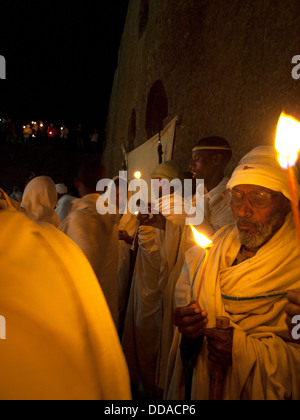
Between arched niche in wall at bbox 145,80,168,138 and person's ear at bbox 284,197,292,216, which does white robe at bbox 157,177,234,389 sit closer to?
person's ear at bbox 284,197,292,216

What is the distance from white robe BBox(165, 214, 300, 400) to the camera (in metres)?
1.47

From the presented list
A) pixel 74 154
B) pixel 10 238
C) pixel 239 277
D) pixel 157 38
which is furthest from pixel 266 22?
pixel 74 154

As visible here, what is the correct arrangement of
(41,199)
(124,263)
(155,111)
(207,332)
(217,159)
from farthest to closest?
(155,111) < (124,263) < (41,199) < (217,159) < (207,332)

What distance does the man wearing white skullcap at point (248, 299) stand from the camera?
1.50 metres

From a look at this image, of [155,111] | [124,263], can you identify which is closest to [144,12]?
[155,111]

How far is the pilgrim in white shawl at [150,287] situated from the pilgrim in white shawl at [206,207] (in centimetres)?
16

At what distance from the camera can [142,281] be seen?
3.77 metres

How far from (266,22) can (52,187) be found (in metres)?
3.33

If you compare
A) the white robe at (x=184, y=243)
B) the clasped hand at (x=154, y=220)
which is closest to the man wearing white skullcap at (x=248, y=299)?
the white robe at (x=184, y=243)

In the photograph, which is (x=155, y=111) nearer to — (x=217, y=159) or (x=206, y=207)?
(x=217, y=159)

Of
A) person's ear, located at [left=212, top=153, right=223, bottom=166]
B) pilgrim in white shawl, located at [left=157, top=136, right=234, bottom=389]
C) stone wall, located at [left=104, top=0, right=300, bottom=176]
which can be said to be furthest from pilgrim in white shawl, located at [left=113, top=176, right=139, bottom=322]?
stone wall, located at [left=104, top=0, right=300, bottom=176]

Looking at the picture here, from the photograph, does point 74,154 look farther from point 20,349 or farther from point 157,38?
point 20,349

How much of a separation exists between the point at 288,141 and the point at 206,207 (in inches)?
74.2

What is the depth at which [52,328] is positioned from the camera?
25.9 inches
